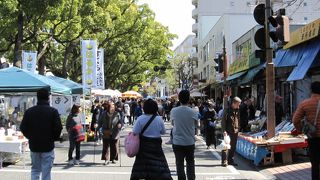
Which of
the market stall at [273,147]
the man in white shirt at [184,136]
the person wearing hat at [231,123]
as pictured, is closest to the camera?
the man in white shirt at [184,136]

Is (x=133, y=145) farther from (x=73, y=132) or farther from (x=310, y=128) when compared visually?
(x=73, y=132)

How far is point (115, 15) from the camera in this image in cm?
3781

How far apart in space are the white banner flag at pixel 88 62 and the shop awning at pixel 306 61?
12.8 m

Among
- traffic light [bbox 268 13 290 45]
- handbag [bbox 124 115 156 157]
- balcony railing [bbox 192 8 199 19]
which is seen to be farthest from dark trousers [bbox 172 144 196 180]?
balcony railing [bbox 192 8 199 19]

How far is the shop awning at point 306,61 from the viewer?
14507 millimetres

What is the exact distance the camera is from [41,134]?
26.0ft

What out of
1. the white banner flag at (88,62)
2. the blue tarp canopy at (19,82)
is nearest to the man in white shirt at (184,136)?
the blue tarp canopy at (19,82)

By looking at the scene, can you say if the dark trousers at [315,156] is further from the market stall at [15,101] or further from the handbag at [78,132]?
the market stall at [15,101]

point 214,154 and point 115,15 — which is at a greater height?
point 115,15

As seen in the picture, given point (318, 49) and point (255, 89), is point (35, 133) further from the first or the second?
point (255, 89)

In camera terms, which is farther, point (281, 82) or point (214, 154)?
point (281, 82)

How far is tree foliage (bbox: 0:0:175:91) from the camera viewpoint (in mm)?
22592

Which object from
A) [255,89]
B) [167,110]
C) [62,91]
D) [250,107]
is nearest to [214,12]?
[167,110]

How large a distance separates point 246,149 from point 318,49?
3727 mm
